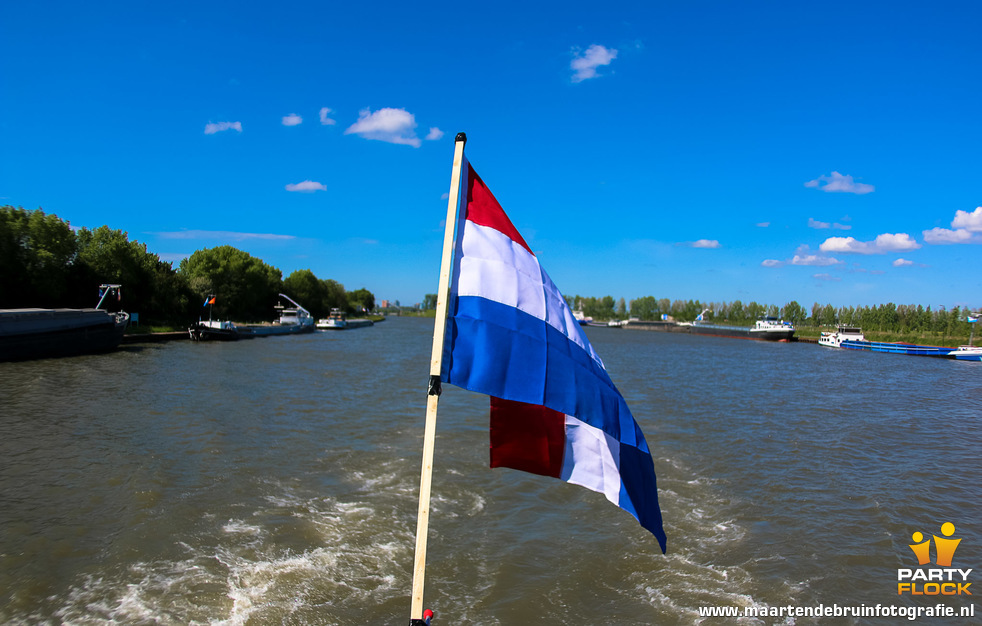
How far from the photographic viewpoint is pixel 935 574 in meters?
8.68

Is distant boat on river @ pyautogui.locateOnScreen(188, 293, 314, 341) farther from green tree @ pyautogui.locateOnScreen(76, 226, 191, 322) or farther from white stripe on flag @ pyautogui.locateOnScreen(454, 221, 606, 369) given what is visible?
white stripe on flag @ pyautogui.locateOnScreen(454, 221, 606, 369)

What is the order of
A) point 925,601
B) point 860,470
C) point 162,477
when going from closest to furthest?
point 925,601 < point 162,477 < point 860,470

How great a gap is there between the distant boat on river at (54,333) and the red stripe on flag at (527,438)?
39791 millimetres

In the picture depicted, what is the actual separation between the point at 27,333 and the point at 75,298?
110ft

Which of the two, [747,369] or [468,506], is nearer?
[468,506]

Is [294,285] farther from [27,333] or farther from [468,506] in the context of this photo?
[468,506]

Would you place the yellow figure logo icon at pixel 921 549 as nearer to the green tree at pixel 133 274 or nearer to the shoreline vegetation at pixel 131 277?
the shoreline vegetation at pixel 131 277

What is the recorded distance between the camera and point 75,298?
62062 millimetres

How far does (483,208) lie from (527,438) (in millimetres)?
2022

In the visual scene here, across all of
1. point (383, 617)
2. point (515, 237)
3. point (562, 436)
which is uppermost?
point (515, 237)

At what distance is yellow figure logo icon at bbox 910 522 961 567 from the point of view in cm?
917

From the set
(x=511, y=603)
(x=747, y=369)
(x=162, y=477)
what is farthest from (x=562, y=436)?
(x=747, y=369)

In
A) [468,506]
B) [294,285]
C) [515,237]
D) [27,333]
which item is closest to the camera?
[515,237]

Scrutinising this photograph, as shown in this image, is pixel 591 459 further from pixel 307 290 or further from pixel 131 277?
pixel 307 290
